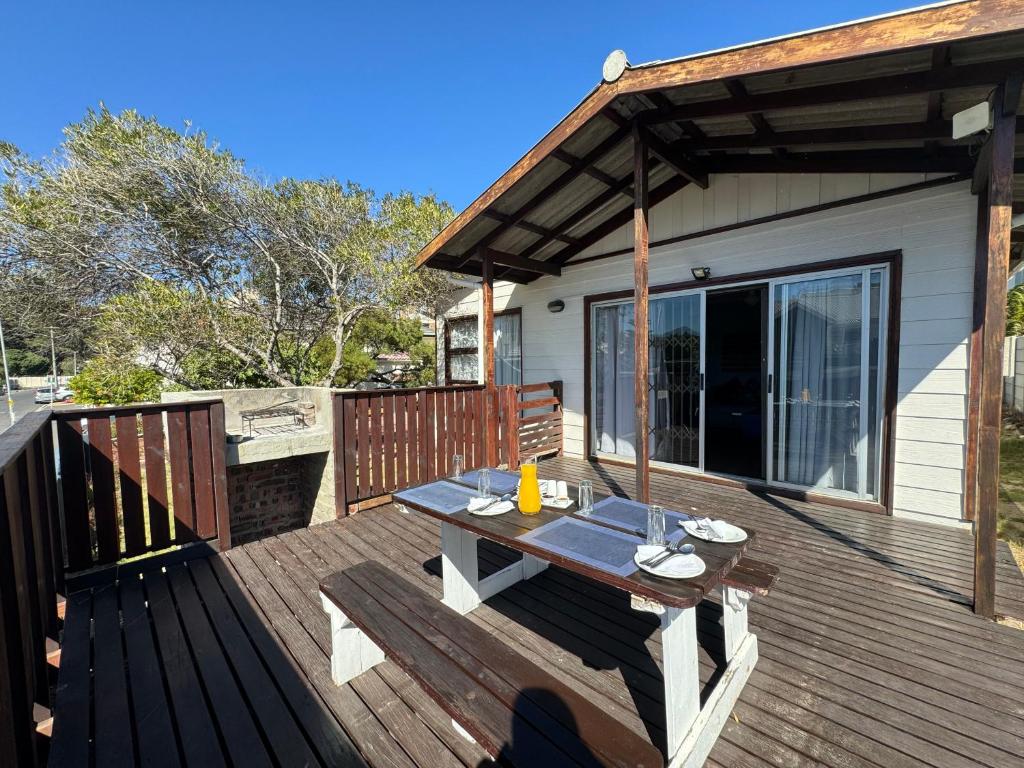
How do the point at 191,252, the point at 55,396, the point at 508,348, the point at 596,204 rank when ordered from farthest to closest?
the point at 55,396, the point at 191,252, the point at 508,348, the point at 596,204

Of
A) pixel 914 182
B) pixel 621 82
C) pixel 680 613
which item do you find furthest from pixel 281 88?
pixel 680 613

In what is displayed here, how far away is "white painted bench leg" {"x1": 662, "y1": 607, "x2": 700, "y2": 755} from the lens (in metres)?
1.38

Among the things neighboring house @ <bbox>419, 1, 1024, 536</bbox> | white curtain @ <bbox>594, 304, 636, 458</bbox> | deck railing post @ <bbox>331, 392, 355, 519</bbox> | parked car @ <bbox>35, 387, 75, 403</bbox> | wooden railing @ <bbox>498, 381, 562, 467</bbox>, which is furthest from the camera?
parked car @ <bbox>35, 387, 75, 403</bbox>

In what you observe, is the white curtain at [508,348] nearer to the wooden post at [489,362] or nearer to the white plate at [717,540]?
the wooden post at [489,362]

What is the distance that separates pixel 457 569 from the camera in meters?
2.24

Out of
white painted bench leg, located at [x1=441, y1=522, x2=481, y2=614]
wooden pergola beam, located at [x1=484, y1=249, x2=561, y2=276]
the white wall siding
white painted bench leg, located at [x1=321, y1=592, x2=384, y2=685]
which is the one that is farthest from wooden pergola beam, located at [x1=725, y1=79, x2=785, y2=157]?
white painted bench leg, located at [x1=321, y1=592, x2=384, y2=685]

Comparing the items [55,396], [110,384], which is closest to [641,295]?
[110,384]

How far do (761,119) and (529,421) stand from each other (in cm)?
356

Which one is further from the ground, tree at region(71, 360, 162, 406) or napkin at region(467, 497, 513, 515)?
tree at region(71, 360, 162, 406)

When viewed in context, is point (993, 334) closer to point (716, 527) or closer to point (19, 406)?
point (716, 527)

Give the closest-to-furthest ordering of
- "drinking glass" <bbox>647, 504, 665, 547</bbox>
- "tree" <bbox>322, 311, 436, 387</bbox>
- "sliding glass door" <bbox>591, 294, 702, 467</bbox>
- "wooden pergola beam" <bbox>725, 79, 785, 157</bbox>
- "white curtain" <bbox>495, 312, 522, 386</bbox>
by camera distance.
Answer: "drinking glass" <bbox>647, 504, 665, 547</bbox>, "wooden pergola beam" <bbox>725, 79, 785, 157</bbox>, "sliding glass door" <bbox>591, 294, 702, 467</bbox>, "white curtain" <bbox>495, 312, 522, 386</bbox>, "tree" <bbox>322, 311, 436, 387</bbox>

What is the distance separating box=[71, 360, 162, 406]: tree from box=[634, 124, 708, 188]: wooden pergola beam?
886 cm

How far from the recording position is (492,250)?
4742 millimetres

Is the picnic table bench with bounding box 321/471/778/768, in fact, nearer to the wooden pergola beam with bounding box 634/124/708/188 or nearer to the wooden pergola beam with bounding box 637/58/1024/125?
the wooden pergola beam with bounding box 637/58/1024/125
